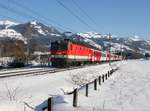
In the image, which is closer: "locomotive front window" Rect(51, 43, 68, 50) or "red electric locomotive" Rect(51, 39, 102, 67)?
"red electric locomotive" Rect(51, 39, 102, 67)

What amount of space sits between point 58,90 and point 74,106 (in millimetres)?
7445

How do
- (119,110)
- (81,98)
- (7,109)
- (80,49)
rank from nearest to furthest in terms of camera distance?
(7,109), (119,110), (81,98), (80,49)

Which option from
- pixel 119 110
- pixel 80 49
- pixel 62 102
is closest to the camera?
pixel 119 110

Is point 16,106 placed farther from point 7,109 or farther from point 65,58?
point 65,58

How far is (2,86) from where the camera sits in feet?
68.2

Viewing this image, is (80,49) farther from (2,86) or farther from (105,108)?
(105,108)

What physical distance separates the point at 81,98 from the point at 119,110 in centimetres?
381

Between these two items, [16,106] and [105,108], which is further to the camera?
[105,108]

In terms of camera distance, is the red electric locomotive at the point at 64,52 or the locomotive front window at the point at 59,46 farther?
the locomotive front window at the point at 59,46

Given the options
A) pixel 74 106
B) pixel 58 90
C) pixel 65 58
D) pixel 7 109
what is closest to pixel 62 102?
pixel 74 106

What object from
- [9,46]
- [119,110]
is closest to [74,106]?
[119,110]

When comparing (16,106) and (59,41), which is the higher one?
(59,41)

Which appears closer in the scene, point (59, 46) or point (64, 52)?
point (64, 52)

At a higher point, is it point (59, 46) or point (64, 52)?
point (59, 46)
